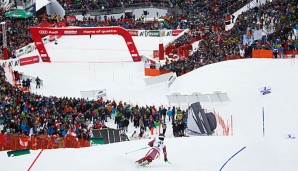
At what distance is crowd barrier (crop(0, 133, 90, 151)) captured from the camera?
25719mm

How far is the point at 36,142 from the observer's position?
84.6 ft

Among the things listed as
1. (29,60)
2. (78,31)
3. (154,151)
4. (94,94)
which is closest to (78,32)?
(78,31)

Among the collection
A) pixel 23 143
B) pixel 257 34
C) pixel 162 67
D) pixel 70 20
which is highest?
pixel 70 20

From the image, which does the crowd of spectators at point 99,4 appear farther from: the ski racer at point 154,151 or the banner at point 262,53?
the ski racer at point 154,151

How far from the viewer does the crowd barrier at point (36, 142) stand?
25.7m

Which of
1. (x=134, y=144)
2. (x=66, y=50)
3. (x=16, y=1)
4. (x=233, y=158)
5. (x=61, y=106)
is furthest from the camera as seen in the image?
(x=16, y=1)

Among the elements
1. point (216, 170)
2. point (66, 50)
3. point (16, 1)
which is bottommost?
point (216, 170)

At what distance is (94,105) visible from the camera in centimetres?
3241

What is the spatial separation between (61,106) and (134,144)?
8.05 metres

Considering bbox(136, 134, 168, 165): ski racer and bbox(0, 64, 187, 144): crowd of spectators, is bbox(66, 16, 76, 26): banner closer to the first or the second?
bbox(0, 64, 187, 144): crowd of spectators

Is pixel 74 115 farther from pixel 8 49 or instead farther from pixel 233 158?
pixel 8 49

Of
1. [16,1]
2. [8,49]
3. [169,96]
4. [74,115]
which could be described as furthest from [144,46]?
[74,115]

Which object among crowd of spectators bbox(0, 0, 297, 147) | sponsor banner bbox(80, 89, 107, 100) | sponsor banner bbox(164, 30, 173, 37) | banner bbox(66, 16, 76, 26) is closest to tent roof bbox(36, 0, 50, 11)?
crowd of spectators bbox(0, 0, 297, 147)

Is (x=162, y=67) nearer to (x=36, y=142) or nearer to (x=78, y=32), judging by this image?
(x=78, y=32)
